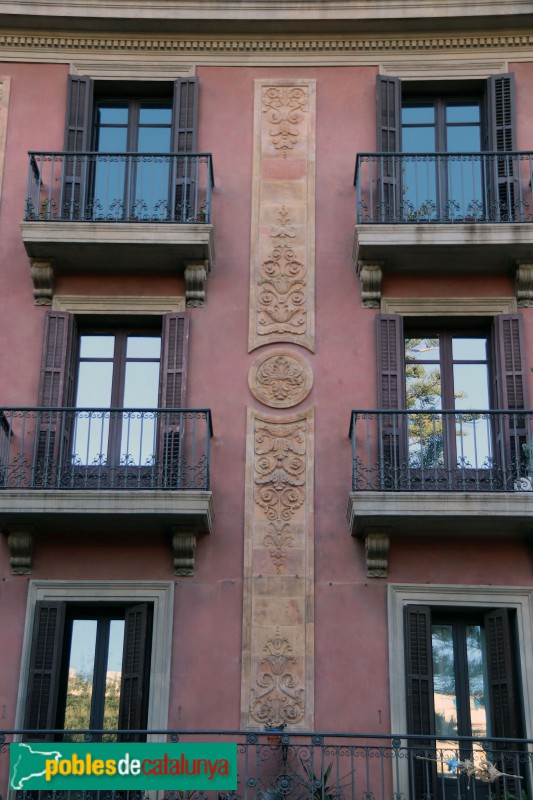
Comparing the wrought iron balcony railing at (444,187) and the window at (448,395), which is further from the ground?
the wrought iron balcony railing at (444,187)

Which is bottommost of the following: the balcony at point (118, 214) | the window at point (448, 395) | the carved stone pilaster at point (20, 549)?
the carved stone pilaster at point (20, 549)

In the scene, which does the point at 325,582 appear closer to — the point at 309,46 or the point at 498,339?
the point at 498,339

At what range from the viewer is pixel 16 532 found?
15953 millimetres

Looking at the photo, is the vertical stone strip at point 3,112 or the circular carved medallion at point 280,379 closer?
the circular carved medallion at point 280,379

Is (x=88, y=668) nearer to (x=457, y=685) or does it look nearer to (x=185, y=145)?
(x=457, y=685)

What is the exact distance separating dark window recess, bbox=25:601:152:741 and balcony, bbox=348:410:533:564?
9.66 ft

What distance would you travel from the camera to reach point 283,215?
17.9 meters

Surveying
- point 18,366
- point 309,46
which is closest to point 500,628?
point 18,366

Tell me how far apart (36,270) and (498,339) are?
5.90m

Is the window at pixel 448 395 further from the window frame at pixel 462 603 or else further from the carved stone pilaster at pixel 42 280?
the carved stone pilaster at pixel 42 280

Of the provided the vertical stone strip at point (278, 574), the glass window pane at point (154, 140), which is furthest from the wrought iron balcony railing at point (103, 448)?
the glass window pane at point (154, 140)

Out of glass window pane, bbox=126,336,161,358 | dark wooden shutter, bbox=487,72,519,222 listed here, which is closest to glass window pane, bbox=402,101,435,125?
dark wooden shutter, bbox=487,72,519,222

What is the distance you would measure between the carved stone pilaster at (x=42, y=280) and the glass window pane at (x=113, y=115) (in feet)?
8.70

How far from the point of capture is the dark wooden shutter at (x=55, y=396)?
16.3m
